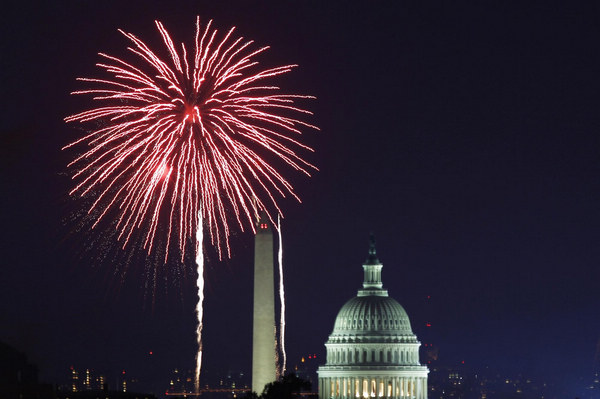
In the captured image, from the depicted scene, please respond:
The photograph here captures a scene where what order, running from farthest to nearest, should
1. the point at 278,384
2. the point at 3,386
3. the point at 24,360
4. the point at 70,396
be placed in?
the point at 70,396 → the point at 278,384 → the point at 24,360 → the point at 3,386

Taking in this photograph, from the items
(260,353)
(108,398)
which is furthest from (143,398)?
(260,353)

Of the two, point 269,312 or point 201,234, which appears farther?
point 269,312

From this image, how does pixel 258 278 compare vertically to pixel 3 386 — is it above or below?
above

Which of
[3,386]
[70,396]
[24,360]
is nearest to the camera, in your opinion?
[3,386]

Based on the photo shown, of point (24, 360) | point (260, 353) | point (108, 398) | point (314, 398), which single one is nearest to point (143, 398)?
point (108, 398)

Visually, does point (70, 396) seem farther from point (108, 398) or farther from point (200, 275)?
point (200, 275)

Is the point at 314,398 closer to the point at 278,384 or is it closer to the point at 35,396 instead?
the point at 278,384
